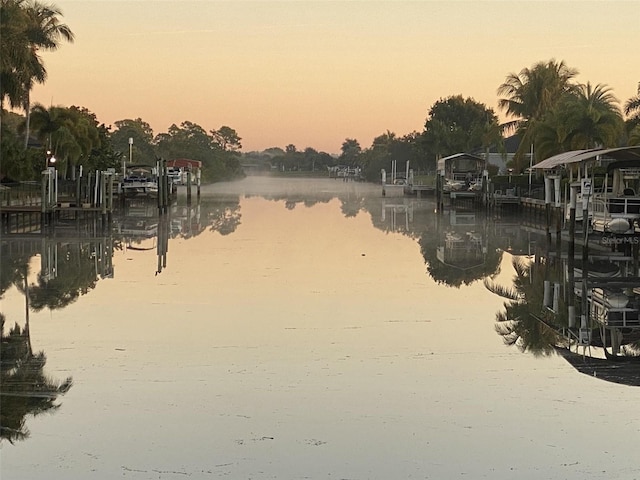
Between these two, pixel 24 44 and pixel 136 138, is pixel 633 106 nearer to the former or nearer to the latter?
pixel 24 44

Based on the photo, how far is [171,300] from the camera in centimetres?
2084

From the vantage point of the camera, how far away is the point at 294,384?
43.4 feet

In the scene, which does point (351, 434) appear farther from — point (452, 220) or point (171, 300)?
point (452, 220)

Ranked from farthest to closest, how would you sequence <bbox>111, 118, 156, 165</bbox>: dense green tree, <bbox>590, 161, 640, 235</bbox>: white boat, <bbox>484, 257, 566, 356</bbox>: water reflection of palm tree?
1. <bbox>111, 118, 156, 165</bbox>: dense green tree
2. <bbox>590, 161, 640, 235</bbox>: white boat
3. <bbox>484, 257, 566, 356</bbox>: water reflection of palm tree

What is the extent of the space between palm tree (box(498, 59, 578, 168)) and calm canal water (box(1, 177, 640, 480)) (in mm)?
51799

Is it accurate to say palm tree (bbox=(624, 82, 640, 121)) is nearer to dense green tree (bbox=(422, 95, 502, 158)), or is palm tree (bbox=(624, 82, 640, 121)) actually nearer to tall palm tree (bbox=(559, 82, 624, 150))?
tall palm tree (bbox=(559, 82, 624, 150))

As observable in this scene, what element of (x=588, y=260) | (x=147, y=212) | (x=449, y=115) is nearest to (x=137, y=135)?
(x=449, y=115)

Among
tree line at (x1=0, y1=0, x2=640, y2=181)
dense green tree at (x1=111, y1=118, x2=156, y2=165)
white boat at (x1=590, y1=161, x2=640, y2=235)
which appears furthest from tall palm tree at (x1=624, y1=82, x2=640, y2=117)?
dense green tree at (x1=111, y1=118, x2=156, y2=165)

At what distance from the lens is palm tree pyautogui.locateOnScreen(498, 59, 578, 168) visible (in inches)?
3027

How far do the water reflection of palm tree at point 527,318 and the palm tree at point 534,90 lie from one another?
173ft

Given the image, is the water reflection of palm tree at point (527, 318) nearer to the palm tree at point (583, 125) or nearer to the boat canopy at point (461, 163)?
the palm tree at point (583, 125)

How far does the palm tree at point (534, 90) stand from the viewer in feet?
252

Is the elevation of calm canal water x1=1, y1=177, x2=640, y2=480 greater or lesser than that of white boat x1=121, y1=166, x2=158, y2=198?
lesser

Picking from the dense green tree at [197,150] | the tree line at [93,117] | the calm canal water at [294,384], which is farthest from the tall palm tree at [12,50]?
the dense green tree at [197,150]
